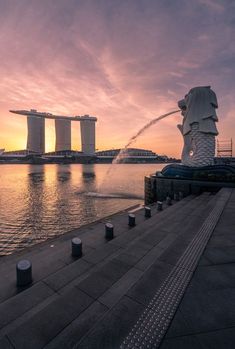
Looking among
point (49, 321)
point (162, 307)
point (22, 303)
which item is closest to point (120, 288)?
point (162, 307)

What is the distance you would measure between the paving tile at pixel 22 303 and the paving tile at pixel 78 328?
1.51 metres

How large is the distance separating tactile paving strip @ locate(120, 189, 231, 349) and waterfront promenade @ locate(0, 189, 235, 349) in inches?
0.7

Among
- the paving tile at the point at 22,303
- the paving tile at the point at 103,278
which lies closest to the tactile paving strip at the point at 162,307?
the paving tile at the point at 103,278

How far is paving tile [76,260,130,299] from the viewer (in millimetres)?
4980

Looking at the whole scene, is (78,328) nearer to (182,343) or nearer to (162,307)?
(162,307)

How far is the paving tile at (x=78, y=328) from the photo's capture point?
3391 mm

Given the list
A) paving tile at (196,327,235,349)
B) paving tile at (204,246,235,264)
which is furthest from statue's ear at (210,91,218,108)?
paving tile at (196,327,235,349)

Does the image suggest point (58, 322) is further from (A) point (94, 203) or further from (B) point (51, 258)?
(A) point (94, 203)

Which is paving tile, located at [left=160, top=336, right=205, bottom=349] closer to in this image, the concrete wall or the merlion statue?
the concrete wall

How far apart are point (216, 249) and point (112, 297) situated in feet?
15.0

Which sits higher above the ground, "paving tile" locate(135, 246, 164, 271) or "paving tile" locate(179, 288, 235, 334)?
"paving tile" locate(179, 288, 235, 334)

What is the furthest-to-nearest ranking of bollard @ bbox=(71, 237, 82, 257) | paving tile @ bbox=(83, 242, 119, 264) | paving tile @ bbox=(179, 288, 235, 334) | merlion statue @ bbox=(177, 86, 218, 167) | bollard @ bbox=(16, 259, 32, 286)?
1. merlion statue @ bbox=(177, 86, 218, 167)
2. bollard @ bbox=(71, 237, 82, 257)
3. paving tile @ bbox=(83, 242, 119, 264)
4. bollard @ bbox=(16, 259, 32, 286)
5. paving tile @ bbox=(179, 288, 235, 334)

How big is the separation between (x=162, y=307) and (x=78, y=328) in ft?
5.99

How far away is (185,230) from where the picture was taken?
9.26 metres
